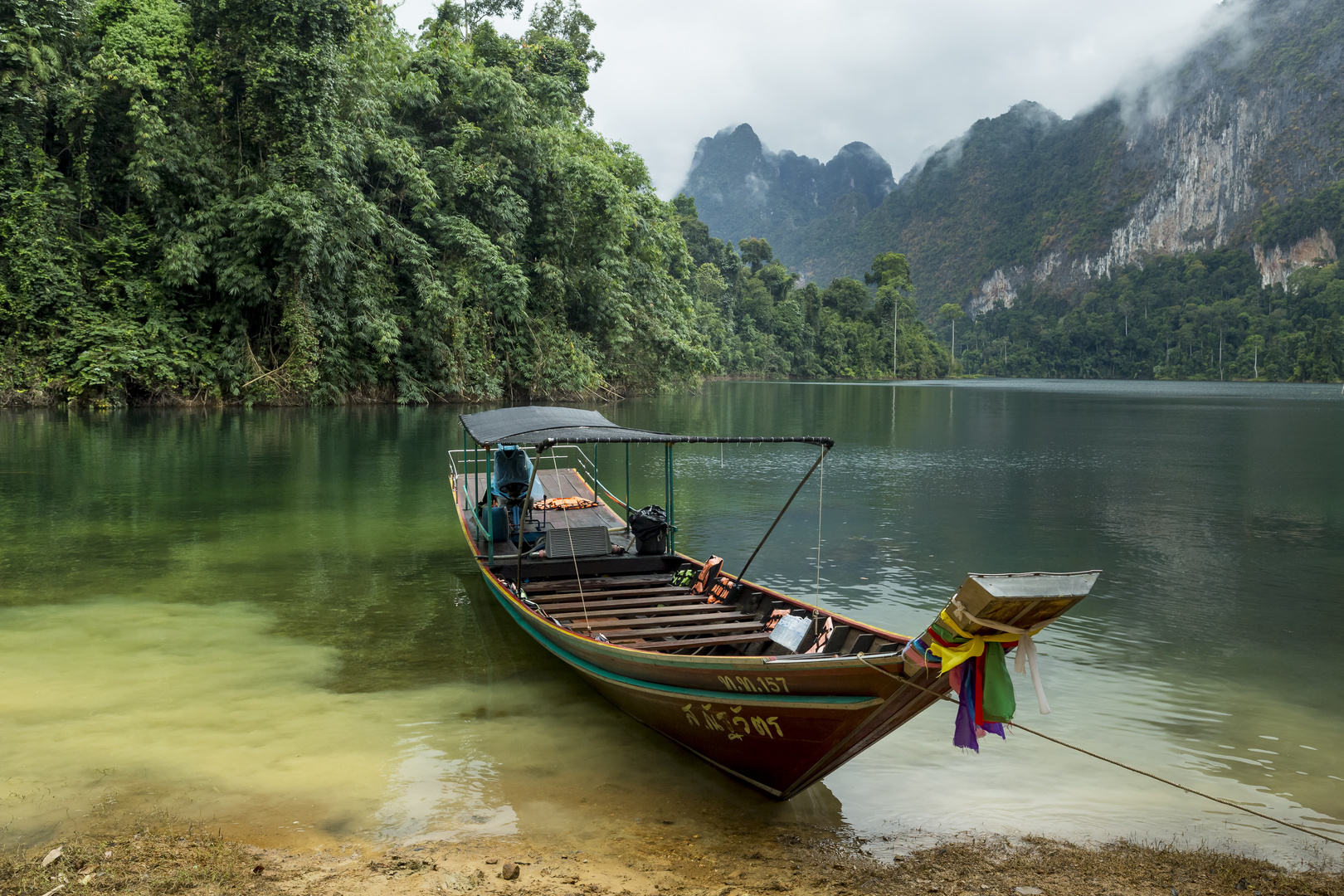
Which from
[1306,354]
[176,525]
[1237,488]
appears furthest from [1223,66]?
[176,525]

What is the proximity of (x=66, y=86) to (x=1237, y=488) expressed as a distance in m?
31.6

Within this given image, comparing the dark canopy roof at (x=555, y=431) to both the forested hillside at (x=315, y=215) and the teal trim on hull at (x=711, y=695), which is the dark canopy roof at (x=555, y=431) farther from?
the forested hillside at (x=315, y=215)

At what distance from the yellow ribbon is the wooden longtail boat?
0.03 meters

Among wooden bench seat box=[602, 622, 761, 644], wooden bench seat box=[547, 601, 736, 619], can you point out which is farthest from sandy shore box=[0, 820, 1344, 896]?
wooden bench seat box=[547, 601, 736, 619]

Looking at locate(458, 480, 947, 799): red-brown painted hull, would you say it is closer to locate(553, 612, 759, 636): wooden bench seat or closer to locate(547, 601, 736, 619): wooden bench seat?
locate(553, 612, 759, 636): wooden bench seat

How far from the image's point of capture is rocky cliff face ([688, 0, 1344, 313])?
396 feet

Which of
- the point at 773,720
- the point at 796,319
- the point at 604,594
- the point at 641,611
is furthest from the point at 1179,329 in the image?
the point at 773,720

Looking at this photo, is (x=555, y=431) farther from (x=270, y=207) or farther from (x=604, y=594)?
(x=270, y=207)

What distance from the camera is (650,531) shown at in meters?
8.30

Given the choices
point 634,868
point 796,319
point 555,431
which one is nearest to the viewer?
point 634,868

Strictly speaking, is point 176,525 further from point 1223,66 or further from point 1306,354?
point 1223,66

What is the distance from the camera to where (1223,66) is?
14000 cm

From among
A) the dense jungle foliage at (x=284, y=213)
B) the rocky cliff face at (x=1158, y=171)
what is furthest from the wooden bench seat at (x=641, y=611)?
the rocky cliff face at (x=1158, y=171)

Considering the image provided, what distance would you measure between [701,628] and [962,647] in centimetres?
296
